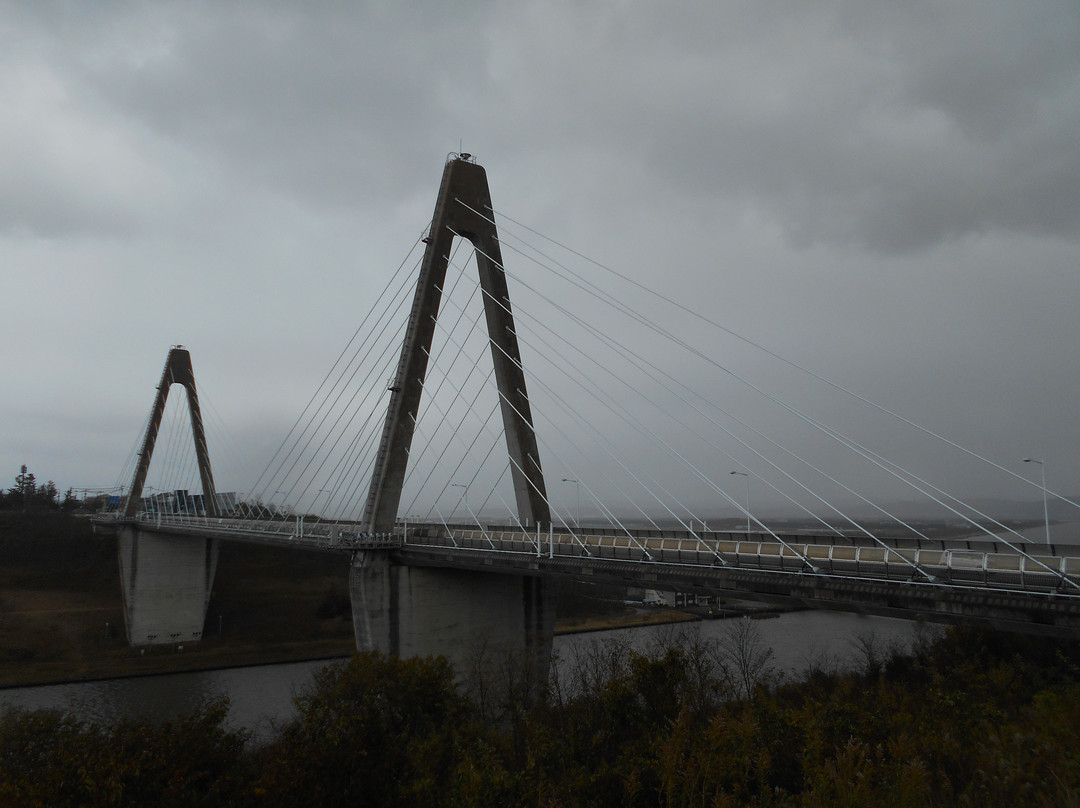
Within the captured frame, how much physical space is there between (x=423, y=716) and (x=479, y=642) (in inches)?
345

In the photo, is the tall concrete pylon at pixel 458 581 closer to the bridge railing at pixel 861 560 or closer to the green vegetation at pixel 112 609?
the bridge railing at pixel 861 560

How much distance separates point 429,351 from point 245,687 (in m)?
23.4

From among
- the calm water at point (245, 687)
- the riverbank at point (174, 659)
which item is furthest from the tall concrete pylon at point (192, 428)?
the calm water at point (245, 687)

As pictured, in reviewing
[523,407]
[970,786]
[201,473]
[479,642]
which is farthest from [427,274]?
[201,473]

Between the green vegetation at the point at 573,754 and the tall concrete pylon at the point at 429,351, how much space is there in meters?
8.62

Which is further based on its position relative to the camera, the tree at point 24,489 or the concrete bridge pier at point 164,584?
the tree at point 24,489

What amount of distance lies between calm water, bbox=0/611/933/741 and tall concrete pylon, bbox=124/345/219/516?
22.8m

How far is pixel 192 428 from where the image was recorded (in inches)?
2554

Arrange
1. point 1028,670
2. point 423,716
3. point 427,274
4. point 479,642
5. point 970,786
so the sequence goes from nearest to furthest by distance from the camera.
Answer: point 970,786
point 423,716
point 1028,670
point 479,642
point 427,274

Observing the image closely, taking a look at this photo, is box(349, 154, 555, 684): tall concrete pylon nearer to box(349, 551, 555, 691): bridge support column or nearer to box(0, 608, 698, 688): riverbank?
box(349, 551, 555, 691): bridge support column

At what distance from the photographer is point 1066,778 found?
859cm

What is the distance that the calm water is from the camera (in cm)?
3397

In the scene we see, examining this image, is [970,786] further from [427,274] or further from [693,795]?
[427,274]

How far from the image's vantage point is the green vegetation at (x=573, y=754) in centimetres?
1101
